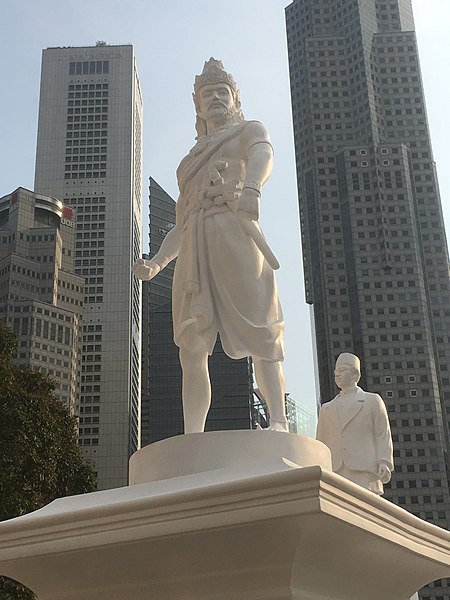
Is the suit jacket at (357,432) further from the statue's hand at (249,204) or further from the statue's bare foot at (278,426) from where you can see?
the statue's hand at (249,204)

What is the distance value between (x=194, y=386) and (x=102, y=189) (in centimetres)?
9553

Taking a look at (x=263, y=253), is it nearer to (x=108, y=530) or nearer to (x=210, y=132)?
(x=210, y=132)

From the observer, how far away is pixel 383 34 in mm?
93062

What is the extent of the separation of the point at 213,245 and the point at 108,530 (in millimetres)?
2236

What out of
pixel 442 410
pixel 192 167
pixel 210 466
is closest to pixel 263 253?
pixel 192 167

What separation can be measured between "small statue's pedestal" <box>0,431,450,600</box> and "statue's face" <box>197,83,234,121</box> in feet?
8.49

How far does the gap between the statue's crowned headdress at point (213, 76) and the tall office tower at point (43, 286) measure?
212 ft

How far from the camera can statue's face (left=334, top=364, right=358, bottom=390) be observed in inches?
281

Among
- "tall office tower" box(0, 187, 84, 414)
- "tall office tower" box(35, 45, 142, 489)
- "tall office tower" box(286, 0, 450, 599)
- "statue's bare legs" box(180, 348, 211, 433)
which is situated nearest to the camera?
"statue's bare legs" box(180, 348, 211, 433)

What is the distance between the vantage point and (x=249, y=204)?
5.71m

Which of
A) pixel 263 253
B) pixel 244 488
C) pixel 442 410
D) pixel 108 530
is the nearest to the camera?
pixel 244 488

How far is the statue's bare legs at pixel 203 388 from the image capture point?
18.2 feet

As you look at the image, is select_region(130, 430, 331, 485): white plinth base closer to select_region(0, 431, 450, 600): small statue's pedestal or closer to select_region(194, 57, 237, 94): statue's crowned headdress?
select_region(0, 431, 450, 600): small statue's pedestal

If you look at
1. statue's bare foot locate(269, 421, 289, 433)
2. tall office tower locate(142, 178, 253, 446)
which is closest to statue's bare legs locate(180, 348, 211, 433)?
statue's bare foot locate(269, 421, 289, 433)
